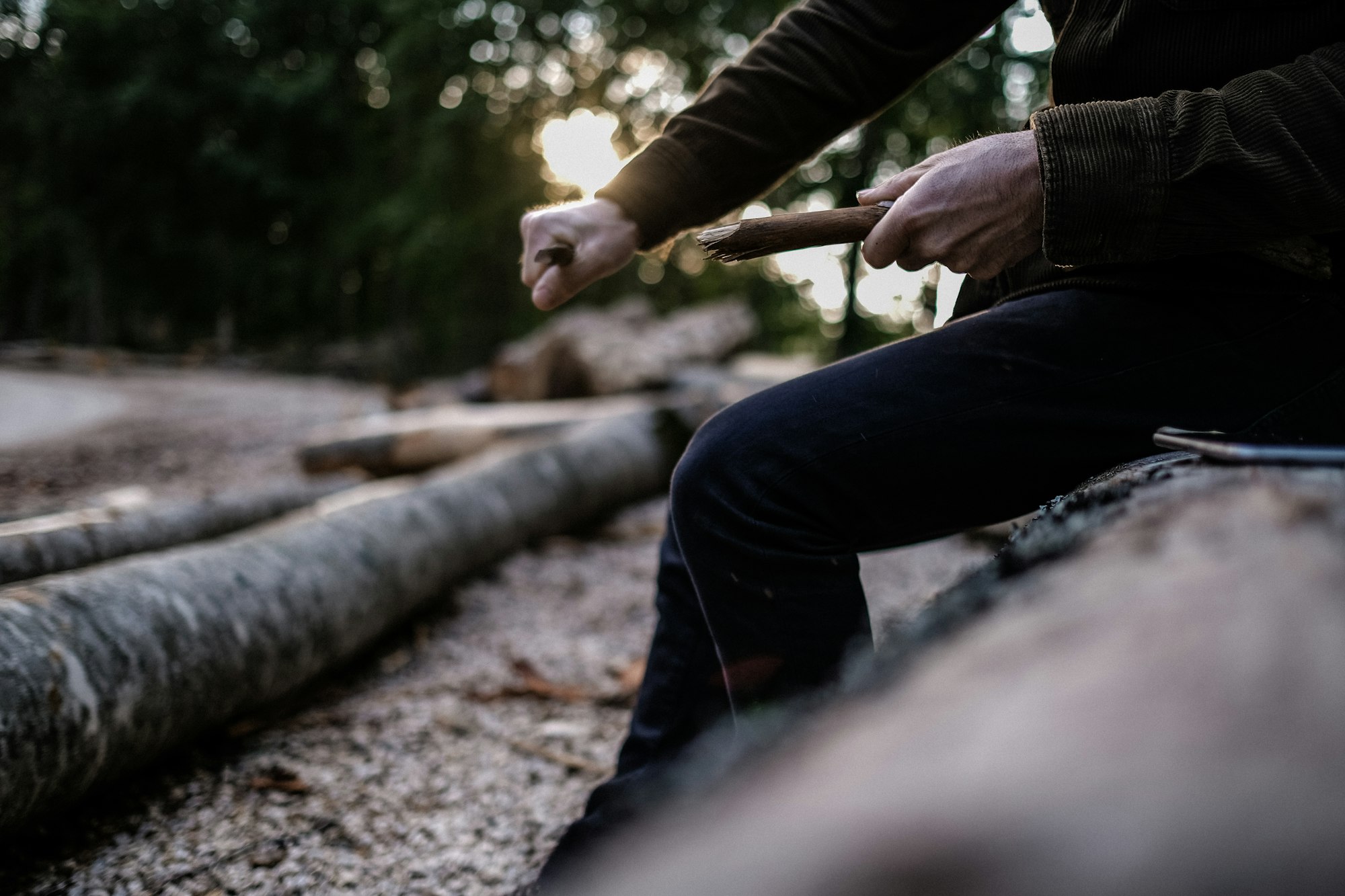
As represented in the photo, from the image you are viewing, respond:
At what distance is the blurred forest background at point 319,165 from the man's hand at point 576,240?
13282 millimetres

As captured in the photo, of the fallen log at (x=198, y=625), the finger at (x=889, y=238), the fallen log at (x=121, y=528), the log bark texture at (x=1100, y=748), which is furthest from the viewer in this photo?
the fallen log at (x=121, y=528)

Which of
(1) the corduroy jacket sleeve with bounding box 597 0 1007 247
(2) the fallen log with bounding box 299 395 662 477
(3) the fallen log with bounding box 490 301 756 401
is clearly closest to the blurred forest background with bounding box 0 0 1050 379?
(3) the fallen log with bounding box 490 301 756 401

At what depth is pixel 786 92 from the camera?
1472 millimetres

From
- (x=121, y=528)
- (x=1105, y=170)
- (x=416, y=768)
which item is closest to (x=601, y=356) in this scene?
(x=121, y=528)

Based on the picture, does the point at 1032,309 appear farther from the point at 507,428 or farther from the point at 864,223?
the point at 507,428

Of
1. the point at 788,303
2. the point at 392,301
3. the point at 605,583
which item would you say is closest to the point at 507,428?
the point at 605,583

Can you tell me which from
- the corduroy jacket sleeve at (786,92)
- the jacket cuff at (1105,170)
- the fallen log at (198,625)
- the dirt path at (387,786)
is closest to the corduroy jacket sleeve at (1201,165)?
the jacket cuff at (1105,170)

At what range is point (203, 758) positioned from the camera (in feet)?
6.18

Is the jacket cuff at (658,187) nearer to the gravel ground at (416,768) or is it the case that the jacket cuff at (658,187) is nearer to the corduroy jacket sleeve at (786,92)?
the corduroy jacket sleeve at (786,92)

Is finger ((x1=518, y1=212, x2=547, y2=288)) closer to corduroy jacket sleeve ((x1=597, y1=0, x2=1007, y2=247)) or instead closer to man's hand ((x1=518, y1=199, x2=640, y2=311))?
man's hand ((x1=518, y1=199, x2=640, y2=311))

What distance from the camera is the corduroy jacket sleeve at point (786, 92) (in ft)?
4.70

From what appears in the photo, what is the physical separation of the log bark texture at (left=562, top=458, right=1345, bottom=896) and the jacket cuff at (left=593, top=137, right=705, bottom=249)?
1.02 metres

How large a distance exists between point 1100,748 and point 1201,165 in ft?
2.40

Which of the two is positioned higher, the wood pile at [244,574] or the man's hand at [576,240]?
the man's hand at [576,240]
